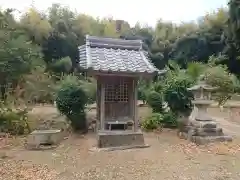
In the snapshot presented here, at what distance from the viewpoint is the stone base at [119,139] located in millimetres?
7207

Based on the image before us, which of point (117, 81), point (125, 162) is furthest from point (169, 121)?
point (125, 162)

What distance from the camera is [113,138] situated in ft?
23.9

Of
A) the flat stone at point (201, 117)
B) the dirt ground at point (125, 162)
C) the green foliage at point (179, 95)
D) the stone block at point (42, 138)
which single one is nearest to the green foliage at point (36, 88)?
the dirt ground at point (125, 162)

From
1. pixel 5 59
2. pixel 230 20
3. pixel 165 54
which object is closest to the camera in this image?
pixel 5 59

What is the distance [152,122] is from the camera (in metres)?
9.99

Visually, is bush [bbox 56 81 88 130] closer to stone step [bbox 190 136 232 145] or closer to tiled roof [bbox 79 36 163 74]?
tiled roof [bbox 79 36 163 74]

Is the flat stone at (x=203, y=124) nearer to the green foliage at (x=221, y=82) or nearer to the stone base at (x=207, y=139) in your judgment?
the stone base at (x=207, y=139)

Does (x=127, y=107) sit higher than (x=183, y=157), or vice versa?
(x=127, y=107)

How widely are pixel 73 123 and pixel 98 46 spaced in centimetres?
287

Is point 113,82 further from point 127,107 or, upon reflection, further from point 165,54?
point 165,54

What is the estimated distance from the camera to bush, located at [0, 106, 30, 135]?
29.6 ft

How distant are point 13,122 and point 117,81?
3944 mm

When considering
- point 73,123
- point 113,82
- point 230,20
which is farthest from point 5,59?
point 230,20

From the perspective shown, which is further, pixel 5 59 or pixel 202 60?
pixel 202 60
